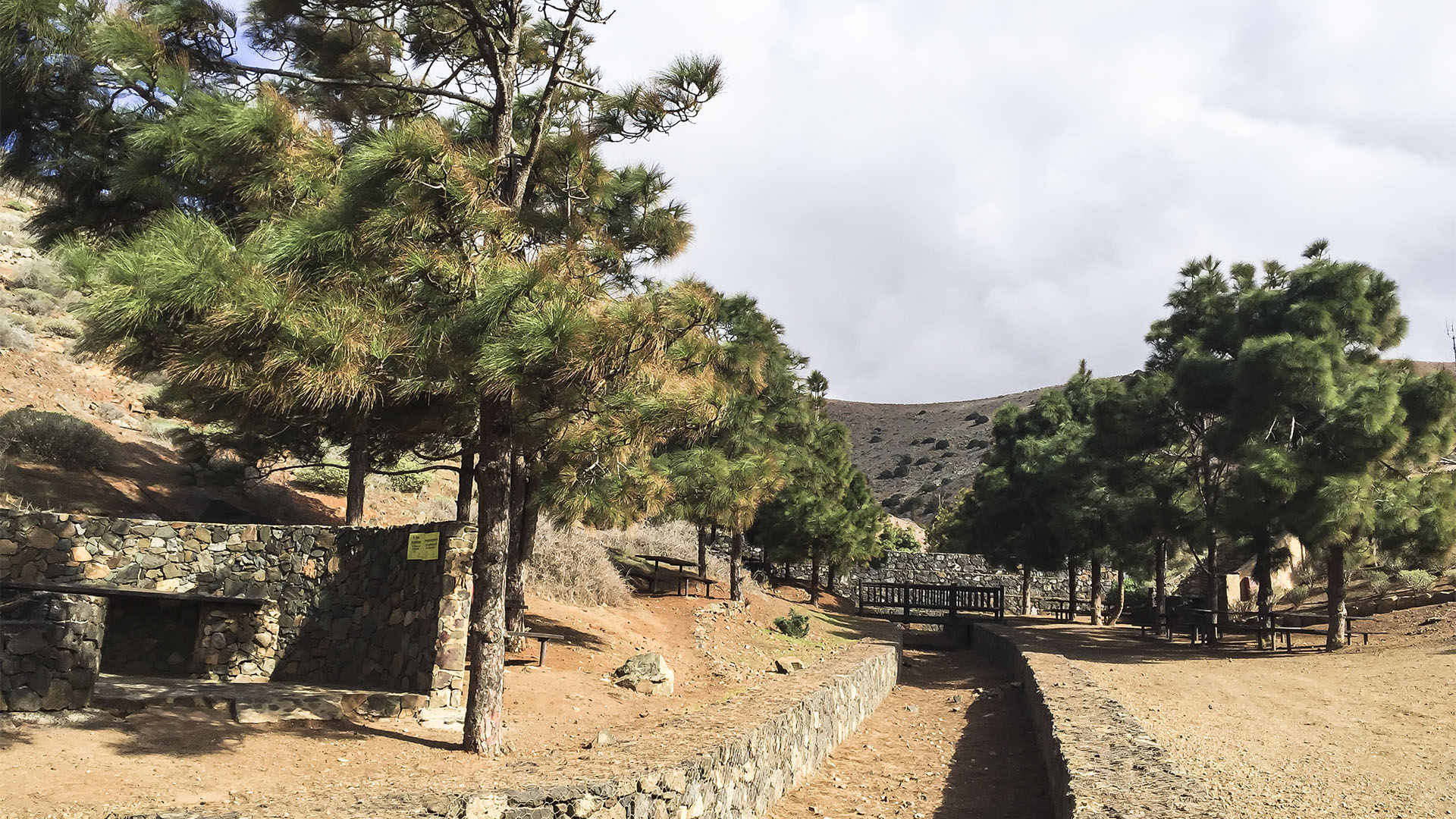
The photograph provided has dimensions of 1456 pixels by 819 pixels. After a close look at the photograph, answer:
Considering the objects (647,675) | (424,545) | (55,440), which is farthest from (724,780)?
(55,440)

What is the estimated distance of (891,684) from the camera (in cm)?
1736

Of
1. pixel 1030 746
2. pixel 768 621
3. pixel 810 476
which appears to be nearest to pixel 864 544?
pixel 810 476

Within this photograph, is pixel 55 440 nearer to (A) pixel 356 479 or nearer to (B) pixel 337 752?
(A) pixel 356 479

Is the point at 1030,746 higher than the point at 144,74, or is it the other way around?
the point at 144,74

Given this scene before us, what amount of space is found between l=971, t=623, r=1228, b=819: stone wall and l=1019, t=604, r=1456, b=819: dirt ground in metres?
0.52

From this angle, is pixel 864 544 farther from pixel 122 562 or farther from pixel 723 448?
pixel 122 562

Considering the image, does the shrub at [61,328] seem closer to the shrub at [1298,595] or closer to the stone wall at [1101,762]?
the stone wall at [1101,762]

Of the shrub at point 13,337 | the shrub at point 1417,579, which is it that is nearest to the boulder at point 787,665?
the shrub at point 1417,579

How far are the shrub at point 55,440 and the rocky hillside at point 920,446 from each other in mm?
46564

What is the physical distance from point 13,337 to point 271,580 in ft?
54.9

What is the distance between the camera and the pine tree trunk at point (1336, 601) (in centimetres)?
1723

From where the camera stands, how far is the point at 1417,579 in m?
24.6

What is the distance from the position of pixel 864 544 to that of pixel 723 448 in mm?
11082

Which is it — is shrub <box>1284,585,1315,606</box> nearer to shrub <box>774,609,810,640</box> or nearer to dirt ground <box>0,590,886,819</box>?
shrub <box>774,609,810,640</box>
